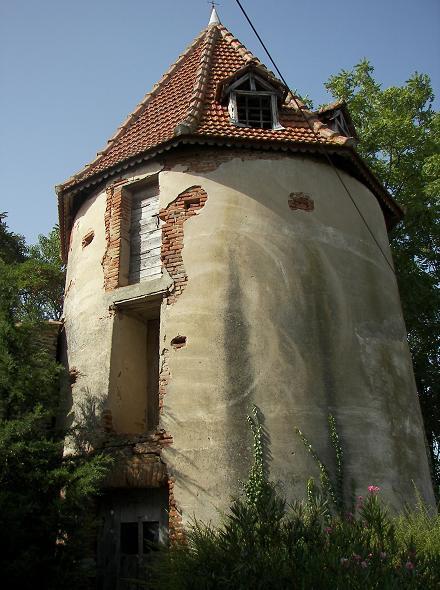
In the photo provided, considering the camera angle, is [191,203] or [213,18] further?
[213,18]

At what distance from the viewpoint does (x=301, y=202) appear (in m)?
11.3

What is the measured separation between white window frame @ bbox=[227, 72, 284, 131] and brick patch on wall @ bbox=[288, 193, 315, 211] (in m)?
1.77

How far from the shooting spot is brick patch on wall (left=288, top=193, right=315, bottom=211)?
443 inches

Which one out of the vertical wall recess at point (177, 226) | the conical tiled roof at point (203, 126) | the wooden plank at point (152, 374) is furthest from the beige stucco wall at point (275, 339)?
the wooden plank at point (152, 374)

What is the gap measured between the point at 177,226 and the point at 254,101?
392 centimetres

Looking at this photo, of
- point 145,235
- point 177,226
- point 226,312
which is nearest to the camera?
point 226,312

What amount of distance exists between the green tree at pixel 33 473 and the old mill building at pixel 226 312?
3.22 ft

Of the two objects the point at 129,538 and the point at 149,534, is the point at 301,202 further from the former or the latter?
the point at 129,538

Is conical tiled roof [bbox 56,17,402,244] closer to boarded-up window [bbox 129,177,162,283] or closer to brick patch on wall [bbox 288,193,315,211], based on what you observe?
boarded-up window [bbox 129,177,162,283]

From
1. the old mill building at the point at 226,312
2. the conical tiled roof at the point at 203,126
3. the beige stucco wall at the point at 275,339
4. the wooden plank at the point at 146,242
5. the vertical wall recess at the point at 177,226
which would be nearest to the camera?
the beige stucco wall at the point at 275,339

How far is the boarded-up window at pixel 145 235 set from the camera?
11.3 m

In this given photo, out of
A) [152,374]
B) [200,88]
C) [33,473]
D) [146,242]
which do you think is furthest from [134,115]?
[33,473]

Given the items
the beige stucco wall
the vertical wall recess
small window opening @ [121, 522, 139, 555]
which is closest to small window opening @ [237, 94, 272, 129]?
the beige stucco wall

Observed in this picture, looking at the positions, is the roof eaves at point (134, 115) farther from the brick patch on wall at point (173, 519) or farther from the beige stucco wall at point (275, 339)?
the brick patch on wall at point (173, 519)
